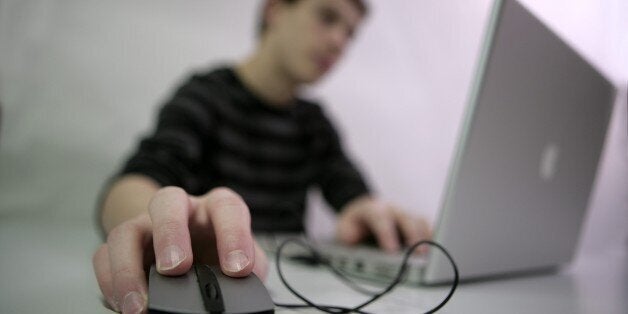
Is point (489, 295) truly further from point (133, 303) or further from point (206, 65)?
point (206, 65)

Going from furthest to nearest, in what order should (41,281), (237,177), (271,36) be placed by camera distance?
(271,36), (237,177), (41,281)

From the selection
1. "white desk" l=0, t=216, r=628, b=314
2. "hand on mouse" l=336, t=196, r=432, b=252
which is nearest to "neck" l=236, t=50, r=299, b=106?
"hand on mouse" l=336, t=196, r=432, b=252

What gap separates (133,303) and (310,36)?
35.1 inches

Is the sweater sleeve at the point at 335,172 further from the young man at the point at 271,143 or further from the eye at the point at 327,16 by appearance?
the eye at the point at 327,16

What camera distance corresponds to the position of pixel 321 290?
0.43 meters

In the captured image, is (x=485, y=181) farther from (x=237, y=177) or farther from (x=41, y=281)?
(x=237, y=177)

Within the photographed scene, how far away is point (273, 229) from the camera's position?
3.47ft

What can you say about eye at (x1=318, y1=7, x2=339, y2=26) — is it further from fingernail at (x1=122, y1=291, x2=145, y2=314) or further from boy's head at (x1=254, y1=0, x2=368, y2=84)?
fingernail at (x1=122, y1=291, x2=145, y2=314)

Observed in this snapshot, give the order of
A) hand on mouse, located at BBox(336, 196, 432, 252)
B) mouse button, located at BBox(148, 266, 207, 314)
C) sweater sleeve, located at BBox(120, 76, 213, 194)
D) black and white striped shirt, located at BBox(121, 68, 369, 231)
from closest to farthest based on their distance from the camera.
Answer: mouse button, located at BBox(148, 266, 207, 314), sweater sleeve, located at BBox(120, 76, 213, 194), hand on mouse, located at BBox(336, 196, 432, 252), black and white striped shirt, located at BBox(121, 68, 369, 231)

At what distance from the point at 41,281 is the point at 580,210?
0.71 m

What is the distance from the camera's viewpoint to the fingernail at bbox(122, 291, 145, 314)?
26cm

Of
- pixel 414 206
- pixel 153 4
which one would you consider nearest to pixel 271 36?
pixel 153 4

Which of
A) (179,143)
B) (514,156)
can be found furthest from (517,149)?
(179,143)

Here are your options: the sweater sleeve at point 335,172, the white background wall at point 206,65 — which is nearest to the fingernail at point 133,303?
the white background wall at point 206,65
